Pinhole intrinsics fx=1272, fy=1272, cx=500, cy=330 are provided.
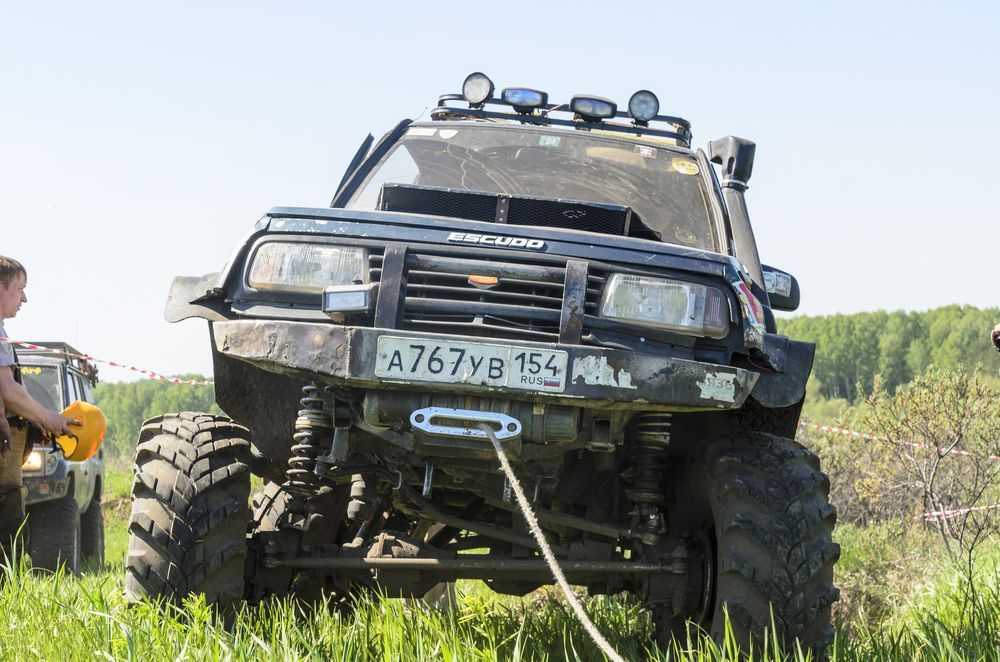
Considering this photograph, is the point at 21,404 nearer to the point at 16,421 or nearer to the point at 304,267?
the point at 16,421

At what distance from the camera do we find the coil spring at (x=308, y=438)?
4.32 meters

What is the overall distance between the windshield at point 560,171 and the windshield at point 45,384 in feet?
20.0

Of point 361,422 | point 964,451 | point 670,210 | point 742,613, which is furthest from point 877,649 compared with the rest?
point 964,451

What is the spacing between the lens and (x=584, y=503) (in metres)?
5.14

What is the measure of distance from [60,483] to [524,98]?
565 cm

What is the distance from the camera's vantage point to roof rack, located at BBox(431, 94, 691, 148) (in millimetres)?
6434

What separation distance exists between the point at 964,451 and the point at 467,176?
20.5ft

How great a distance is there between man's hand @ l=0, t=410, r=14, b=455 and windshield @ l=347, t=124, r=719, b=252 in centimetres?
174

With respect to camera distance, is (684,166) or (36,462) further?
(36,462)

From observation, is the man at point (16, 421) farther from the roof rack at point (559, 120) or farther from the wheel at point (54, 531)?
the wheel at point (54, 531)

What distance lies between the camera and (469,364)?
3891 millimetres

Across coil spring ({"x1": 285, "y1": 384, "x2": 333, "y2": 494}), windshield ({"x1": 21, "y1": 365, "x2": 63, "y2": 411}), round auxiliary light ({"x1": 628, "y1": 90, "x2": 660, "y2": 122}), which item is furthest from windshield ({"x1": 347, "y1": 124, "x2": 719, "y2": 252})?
windshield ({"x1": 21, "y1": 365, "x2": 63, "y2": 411})

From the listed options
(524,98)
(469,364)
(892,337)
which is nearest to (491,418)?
(469,364)

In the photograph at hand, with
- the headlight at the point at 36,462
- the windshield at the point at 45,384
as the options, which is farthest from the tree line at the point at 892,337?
the headlight at the point at 36,462
